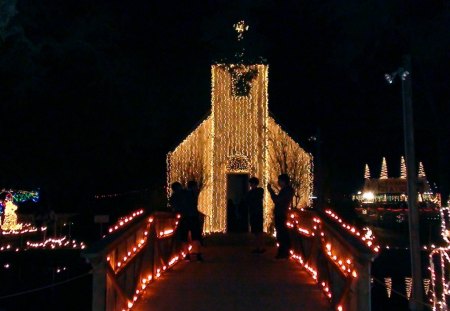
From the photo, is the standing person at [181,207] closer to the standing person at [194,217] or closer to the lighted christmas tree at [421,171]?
the standing person at [194,217]

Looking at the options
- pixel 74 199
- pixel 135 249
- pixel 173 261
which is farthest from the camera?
pixel 74 199

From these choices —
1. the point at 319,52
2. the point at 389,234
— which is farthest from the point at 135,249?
the point at 319,52

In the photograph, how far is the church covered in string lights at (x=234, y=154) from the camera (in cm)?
2936

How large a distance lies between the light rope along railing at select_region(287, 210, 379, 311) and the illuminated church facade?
13.5m

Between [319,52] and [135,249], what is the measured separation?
28126mm

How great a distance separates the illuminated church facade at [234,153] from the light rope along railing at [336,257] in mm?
13503

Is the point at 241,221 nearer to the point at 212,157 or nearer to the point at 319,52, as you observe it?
the point at 212,157

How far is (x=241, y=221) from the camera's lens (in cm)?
2888

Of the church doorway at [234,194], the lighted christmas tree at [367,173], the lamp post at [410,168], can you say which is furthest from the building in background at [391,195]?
the lamp post at [410,168]

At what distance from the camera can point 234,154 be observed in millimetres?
29797

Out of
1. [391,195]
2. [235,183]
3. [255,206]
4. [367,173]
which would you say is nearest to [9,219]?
[235,183]

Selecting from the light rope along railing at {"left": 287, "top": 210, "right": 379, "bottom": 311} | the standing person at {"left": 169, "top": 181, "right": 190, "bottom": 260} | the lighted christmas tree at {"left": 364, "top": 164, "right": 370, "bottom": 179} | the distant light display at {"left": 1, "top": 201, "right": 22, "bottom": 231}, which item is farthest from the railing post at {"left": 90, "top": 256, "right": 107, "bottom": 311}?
the lighted christmas tree at {"left": 364, "top": 164, "right": 370, "bottom": 179}

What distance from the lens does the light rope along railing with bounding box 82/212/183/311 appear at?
28.5 ft

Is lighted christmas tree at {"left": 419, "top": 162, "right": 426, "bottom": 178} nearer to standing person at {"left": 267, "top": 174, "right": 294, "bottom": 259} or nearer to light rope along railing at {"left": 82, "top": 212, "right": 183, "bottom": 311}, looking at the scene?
standing person at {"left": 267, "top": 174, "right": 294, "bottom": 259}
